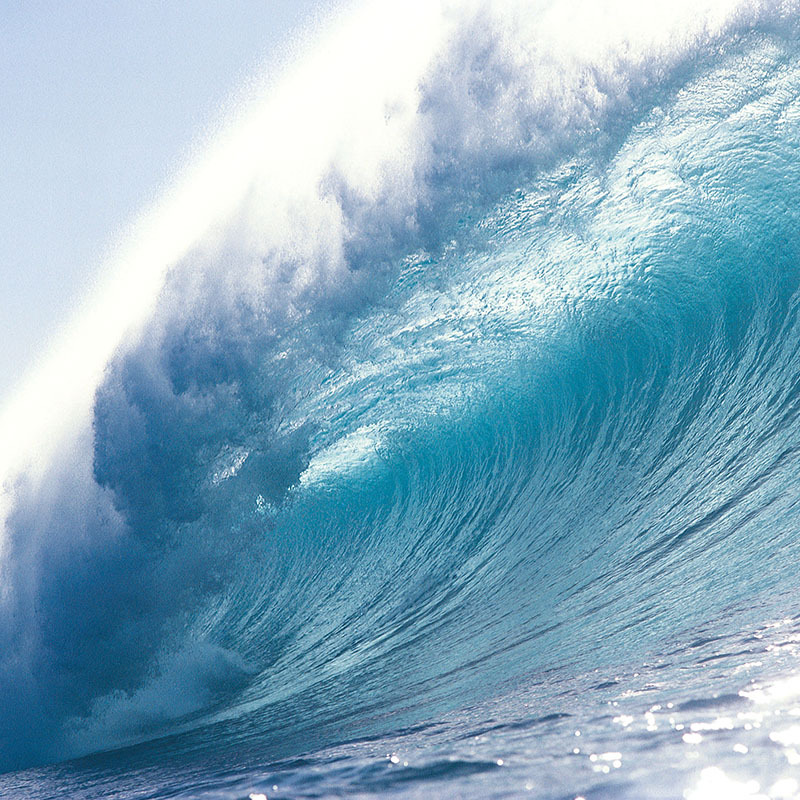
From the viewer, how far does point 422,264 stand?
8172mm

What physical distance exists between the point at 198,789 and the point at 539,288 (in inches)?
249

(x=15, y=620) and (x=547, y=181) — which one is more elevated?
(x=547, y=181)

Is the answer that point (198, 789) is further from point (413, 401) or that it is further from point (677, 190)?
point (677, 190)

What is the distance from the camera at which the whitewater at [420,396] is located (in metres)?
5.46

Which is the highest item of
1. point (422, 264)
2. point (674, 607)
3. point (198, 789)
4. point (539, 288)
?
point (422, 264)

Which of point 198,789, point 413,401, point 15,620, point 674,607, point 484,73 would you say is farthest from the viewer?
point 413,401

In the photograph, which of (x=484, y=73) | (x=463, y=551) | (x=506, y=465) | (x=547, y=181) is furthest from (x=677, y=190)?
(x=463, y=551)

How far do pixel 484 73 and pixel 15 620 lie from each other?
713cm

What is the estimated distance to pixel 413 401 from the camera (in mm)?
8797

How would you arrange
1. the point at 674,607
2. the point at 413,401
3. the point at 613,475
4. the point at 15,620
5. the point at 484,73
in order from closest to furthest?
the point at 674,607 → the point at 613,475 → the point at 15,620 → the point at 484,73 → the point at 413,401

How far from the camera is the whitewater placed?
546 centimetres

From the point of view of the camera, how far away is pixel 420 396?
8766 millimetres

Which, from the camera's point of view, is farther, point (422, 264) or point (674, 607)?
point (422, 264)

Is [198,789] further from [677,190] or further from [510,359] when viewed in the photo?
[677,190]
